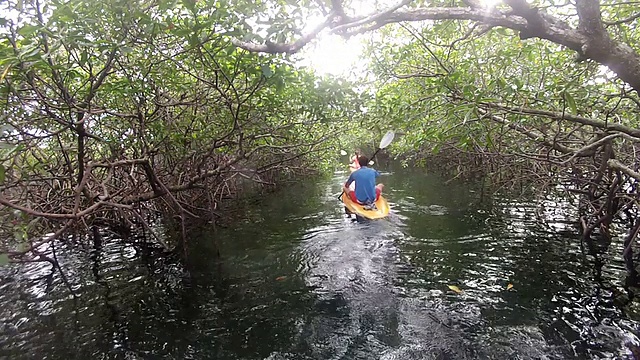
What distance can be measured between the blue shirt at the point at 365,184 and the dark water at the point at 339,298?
0.77 meters

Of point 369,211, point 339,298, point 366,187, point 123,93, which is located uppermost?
point 123,93

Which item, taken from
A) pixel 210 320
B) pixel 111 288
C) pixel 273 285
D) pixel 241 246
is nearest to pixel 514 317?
pixel 273 285

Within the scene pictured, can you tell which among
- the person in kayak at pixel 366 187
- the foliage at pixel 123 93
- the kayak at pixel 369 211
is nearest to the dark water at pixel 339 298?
the kayak at pixel 369 211

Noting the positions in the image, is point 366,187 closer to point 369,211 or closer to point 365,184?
point 365,184

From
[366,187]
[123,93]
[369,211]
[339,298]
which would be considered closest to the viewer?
[123,93]

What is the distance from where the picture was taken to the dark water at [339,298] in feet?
11.5

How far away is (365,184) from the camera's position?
7.81m

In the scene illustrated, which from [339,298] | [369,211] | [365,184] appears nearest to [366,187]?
[365,184]

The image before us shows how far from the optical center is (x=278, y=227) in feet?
A: 27.0

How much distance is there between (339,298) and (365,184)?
3.65 meters

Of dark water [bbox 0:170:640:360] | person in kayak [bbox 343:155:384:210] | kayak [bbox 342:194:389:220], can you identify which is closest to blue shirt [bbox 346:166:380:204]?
person in kayak [bbox 343:155:384:210]

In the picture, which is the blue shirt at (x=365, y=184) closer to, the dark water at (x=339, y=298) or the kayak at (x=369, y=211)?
the kayak at (x=369, y=211)

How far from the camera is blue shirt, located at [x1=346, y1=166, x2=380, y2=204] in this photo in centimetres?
777

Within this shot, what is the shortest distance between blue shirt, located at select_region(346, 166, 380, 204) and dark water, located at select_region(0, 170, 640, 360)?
765mm
